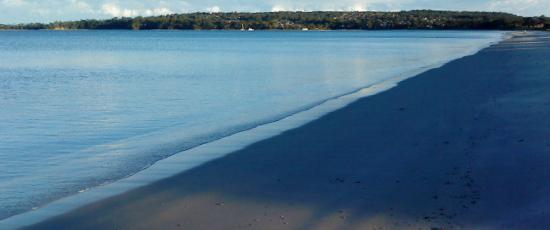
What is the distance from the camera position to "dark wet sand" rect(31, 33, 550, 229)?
788cm

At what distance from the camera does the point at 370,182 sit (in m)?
9.52

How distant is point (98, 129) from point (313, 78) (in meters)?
16.2

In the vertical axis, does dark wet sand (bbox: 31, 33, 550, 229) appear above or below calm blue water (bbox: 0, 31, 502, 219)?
above

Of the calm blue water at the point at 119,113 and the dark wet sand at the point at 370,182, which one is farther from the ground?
the dark wet sand at the point at 370,182

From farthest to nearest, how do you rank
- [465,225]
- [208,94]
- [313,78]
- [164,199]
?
[313,78] < [208,94] < [164,199] < [465,225]

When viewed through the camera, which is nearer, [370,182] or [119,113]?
[370,182]

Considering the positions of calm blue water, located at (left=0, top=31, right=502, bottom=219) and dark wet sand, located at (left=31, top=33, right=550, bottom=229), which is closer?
dark wet sand, located at (left=31, top=33, right=550, bottom=229)

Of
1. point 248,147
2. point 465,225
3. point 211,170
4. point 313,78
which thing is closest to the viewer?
point 465,225

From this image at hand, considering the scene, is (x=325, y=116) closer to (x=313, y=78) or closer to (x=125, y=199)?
(x=125, y=199)

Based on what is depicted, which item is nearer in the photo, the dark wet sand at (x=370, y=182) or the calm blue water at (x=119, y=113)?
the dark wet sand at (x=370, y=182)

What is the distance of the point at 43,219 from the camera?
834 cm

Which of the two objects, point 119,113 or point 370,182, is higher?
point 370,182

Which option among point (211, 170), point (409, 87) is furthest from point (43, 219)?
point (409, 87)

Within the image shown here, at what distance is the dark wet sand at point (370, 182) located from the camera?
310 inches
